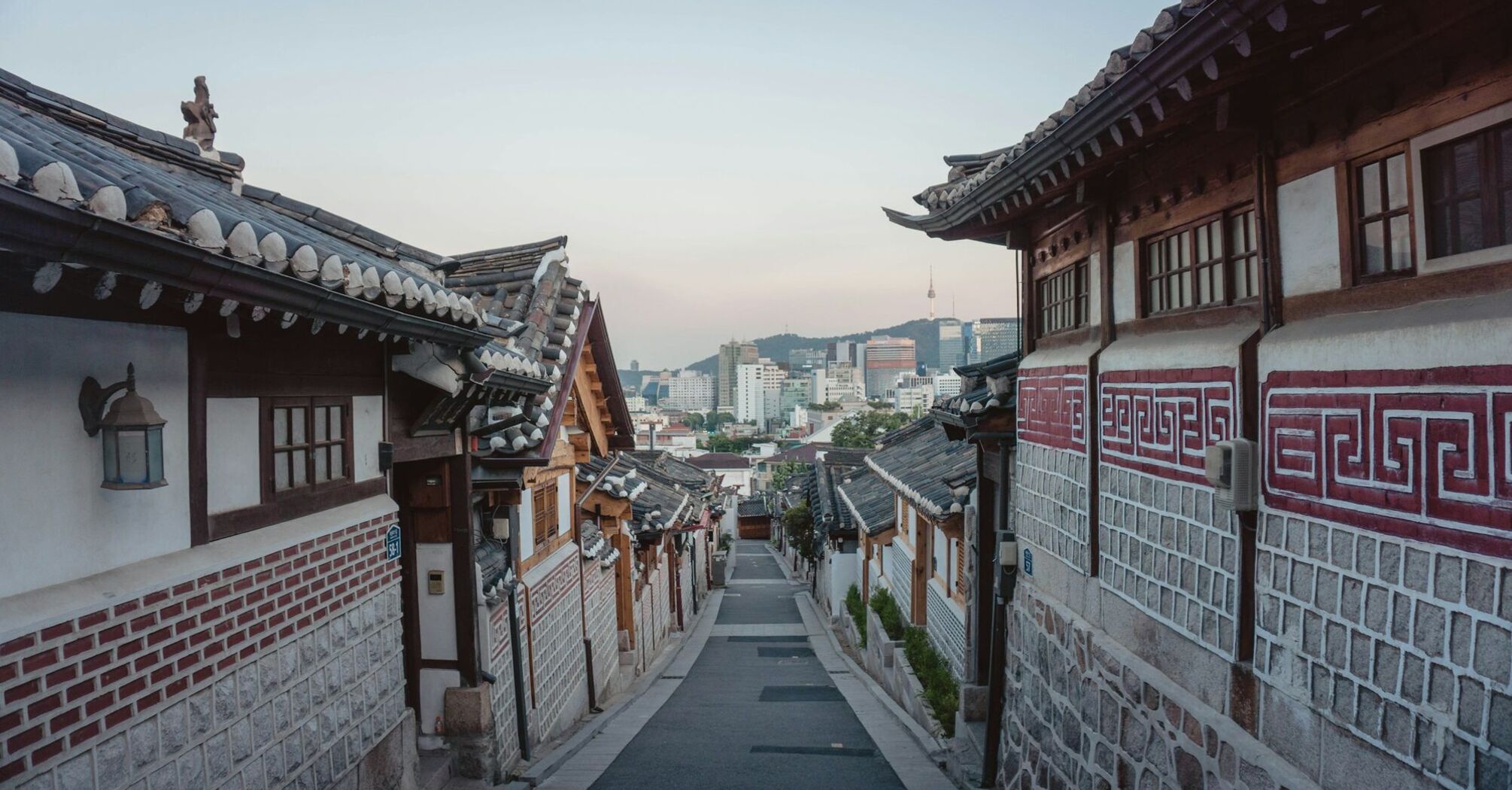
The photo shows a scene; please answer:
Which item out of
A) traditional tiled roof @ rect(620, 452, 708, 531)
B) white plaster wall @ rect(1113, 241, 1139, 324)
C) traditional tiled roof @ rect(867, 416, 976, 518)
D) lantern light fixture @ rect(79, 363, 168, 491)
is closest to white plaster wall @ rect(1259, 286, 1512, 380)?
→ white plaster wall @ rect(1113, 241, 1139, 324)

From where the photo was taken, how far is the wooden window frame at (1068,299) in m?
8.72

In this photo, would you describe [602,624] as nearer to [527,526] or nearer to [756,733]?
[756,733]

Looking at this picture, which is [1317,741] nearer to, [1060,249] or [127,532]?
[1060,249]

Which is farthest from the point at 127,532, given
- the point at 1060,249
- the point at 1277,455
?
the point at 1060,249

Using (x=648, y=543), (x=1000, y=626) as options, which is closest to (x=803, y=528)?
(x=648, y=543)

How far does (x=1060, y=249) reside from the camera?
9.38 metres

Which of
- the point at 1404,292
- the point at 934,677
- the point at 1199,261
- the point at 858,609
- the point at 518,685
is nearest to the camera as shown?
the point at 1404,292

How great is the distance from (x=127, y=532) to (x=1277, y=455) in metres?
6.43

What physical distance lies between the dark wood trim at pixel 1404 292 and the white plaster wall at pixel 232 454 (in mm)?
6589

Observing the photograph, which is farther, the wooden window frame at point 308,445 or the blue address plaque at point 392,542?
the blue address plaque at point 392,542

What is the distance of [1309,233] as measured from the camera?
5.12 metres

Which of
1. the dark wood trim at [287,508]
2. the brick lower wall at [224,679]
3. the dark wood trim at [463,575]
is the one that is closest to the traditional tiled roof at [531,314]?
the dark wood trim at [463,575]

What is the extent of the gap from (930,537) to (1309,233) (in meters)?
15.0

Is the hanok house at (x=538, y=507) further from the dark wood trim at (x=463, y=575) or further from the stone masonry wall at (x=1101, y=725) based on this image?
the stone masonry wall at (x=1101, y=725)
